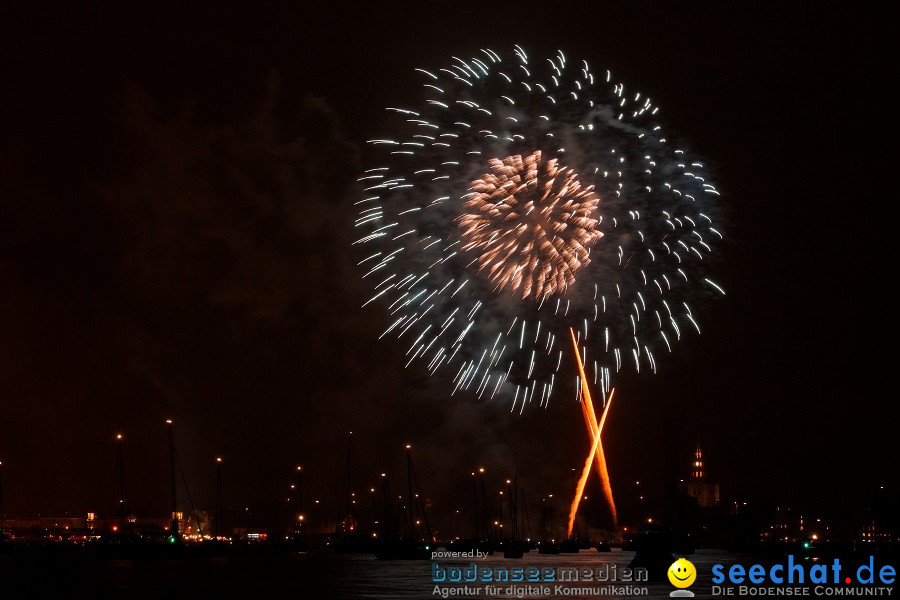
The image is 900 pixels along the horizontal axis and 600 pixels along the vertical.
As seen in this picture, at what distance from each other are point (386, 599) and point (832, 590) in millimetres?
22918

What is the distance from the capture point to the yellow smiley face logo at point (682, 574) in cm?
6035

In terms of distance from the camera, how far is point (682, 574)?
64.2 m

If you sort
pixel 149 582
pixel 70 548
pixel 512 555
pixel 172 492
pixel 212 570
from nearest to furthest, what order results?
pixel 149 582, pixel 212 570, pixel 172 492, pixel 512 555, pixel 70 548

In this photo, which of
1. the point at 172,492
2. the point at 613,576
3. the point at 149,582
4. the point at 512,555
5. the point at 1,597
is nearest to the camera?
the point at 1,597

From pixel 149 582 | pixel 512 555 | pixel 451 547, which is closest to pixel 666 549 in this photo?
pixel 149 582

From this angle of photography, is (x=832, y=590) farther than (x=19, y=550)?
No

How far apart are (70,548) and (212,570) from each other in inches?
2677

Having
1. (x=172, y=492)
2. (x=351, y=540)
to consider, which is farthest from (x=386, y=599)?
(x=351, y=540)

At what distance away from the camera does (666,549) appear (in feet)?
279

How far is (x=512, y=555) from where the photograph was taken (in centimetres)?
14262

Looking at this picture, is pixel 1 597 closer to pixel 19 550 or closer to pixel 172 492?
pixel 172 492

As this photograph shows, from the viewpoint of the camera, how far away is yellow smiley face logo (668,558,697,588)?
60.3m

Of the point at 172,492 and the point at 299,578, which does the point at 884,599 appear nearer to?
the point at 299,578

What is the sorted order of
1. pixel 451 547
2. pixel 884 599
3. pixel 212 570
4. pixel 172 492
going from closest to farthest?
pixel 884 599 → pixel 212 570 → pixel 172 492 → pixel 451 547
